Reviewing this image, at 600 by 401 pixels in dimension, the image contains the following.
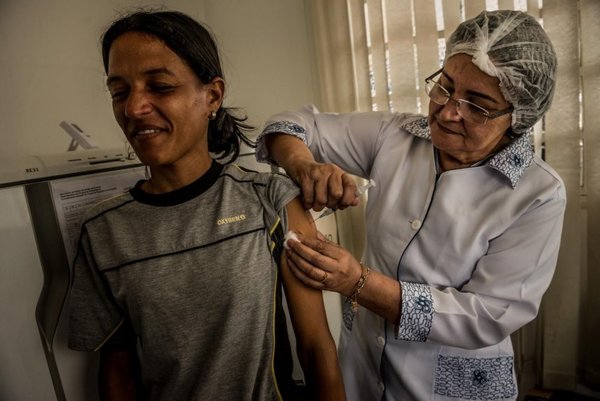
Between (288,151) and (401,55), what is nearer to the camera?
(288,151)

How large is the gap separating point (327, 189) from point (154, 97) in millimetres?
449

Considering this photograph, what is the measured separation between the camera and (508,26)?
0.95 meters

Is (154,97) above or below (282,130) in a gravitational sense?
above

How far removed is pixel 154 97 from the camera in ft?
2.72

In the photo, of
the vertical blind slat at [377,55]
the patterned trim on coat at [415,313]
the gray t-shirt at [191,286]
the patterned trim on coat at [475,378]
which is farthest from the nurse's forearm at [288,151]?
the vertical blind slat at [377,55]

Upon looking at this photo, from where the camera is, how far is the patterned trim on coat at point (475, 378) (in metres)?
1.02

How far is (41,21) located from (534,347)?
293cm

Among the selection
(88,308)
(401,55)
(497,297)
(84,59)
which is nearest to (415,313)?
(497,297)

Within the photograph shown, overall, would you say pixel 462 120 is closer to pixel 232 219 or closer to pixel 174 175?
pixel 232 219

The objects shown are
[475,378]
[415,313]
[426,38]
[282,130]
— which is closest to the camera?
[415,313]

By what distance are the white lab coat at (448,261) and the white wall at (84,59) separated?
116 centimetres

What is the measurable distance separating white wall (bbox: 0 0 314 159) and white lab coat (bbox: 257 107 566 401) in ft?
3.82

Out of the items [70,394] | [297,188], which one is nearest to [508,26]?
[297,188]

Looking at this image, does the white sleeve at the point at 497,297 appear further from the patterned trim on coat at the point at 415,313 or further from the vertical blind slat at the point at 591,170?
the vertical blind slat at the point at 591,170
